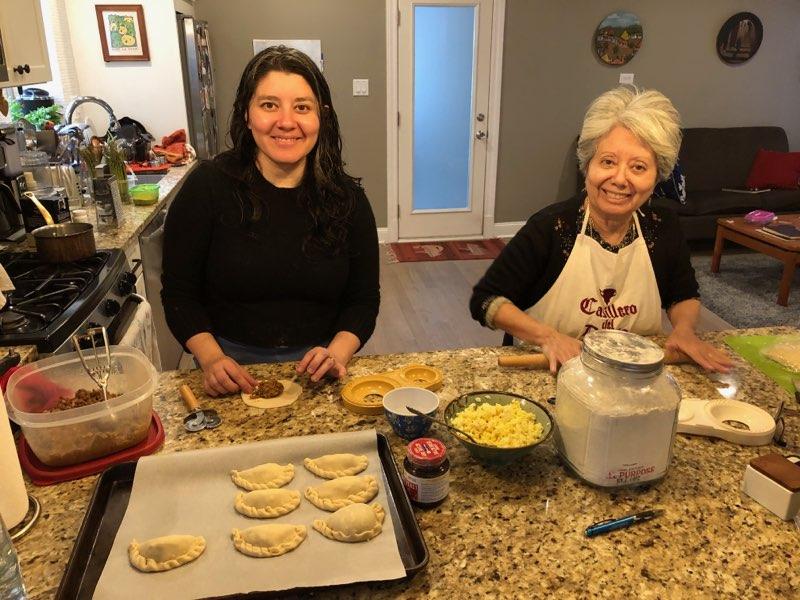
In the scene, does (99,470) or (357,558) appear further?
(99,470)

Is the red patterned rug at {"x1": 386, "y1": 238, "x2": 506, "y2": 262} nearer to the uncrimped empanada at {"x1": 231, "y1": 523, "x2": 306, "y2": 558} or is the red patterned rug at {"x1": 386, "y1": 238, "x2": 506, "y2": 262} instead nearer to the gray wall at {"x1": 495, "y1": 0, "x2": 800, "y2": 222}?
the gray wall at {"x1": 495, "y1": 0, "x2": 800, "y2": 222}

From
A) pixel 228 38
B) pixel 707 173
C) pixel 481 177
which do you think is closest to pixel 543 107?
pixel 481 177

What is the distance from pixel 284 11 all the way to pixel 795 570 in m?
4.92

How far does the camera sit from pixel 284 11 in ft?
15.7

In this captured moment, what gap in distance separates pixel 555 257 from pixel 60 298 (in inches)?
54.9

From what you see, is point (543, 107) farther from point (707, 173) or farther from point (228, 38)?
point (228, 38)

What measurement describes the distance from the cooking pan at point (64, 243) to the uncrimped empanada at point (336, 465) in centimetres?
146

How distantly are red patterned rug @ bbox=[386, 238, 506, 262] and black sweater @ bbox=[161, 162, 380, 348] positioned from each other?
338 cm

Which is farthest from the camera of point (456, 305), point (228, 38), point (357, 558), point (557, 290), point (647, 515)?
point (228, 38)

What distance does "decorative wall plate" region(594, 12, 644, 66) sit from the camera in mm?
5168

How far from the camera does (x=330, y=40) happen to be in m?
4.91

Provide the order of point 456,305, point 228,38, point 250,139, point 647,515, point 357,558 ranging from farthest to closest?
point 228,38 → point 456,305 → point 250,139 → point 647,515 → point 357,558

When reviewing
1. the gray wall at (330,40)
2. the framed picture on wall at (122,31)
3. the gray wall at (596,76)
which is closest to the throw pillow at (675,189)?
the gray wall at (596,76)

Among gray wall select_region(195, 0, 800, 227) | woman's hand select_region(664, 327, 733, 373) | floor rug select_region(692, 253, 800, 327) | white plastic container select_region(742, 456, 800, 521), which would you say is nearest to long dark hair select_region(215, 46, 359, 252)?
woman's hand select_region(664, 327, 733, 373)
